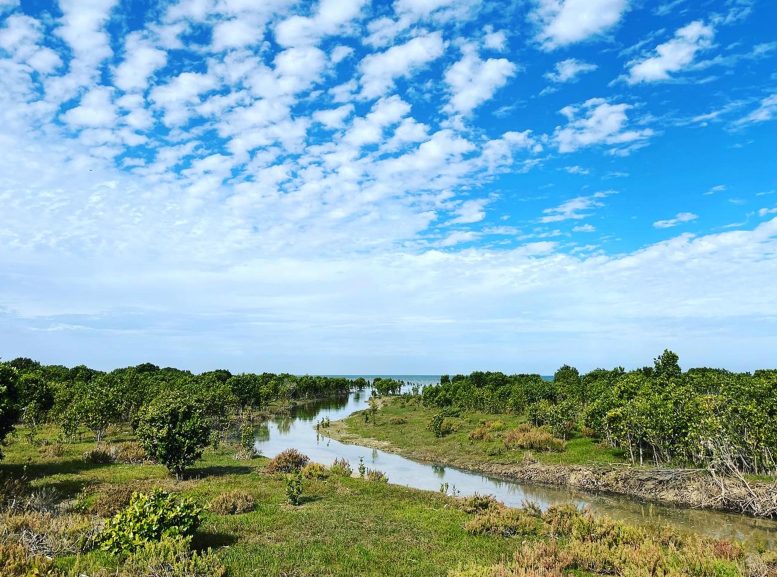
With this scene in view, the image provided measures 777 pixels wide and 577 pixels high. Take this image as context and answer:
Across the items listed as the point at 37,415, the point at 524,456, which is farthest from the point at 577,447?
the point at 37,415

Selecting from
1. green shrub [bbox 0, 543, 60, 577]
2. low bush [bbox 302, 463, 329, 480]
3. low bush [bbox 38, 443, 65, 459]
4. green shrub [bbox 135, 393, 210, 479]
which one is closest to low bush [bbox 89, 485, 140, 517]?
green shrub [bbox 135, 393, 210, 479]

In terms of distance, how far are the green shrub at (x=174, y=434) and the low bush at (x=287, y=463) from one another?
6.02 m

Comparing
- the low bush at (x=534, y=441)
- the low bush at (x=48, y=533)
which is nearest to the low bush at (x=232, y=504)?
the low bush at (x=48, y=533)

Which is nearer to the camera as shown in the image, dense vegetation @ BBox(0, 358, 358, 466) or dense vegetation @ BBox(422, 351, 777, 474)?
dense vegetation @ BBox(0, 358, 358, 466)

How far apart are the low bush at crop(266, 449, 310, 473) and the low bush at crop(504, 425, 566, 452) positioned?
25.2 metres

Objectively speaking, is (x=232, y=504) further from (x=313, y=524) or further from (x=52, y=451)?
(x=52, y=451)

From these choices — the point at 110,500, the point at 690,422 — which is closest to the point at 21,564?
the point at 110,500

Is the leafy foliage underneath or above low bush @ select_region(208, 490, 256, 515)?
above

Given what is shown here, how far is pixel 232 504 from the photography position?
76.1ft

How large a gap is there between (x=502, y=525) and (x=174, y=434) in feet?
70.8

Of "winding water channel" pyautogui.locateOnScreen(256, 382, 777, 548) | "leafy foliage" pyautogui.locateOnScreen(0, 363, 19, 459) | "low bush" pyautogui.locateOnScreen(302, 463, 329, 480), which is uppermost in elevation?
"leafy foliage" pyautogui.locateOnScreen(0, 363, 19, 459)

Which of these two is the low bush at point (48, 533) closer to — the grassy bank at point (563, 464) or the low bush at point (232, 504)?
the low bush at point (232, 504)

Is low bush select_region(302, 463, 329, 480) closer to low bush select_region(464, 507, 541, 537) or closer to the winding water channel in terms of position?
the winding water channel

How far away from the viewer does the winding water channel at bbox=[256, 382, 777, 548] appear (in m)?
28.0
